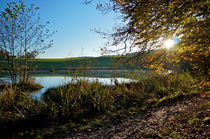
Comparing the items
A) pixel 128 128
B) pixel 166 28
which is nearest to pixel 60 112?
pixel 128 128

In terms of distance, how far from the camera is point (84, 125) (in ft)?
15.1

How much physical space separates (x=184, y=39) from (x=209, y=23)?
138 centimetres

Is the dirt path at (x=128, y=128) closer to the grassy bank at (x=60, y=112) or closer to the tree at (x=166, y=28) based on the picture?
the grassy bank at (x=60, y=112)

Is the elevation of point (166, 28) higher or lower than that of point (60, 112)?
higher

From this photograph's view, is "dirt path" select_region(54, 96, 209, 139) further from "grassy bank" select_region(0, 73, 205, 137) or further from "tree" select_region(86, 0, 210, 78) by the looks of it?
"tree" select_region(86, 0, 210, 78)

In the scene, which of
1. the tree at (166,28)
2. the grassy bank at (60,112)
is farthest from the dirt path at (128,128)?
the tree at (166,28)

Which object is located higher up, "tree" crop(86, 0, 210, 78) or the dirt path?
"tree" crop(86, 0, 210, 78)

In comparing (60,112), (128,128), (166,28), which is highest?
(166,28)

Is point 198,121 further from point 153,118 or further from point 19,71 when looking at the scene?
point 19,71

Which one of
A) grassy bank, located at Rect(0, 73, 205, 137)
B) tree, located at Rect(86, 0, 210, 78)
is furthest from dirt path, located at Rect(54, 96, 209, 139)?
tree, located at Rect(86, 0, 210, 78)

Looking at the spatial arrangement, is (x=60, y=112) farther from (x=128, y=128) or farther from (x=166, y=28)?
(x=166, y=28)

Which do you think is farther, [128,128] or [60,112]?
[60,112]

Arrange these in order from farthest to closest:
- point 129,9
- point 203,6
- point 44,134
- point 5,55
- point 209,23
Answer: point 5,55, point 129,9, point 44,134, point 209,23, point 203,6

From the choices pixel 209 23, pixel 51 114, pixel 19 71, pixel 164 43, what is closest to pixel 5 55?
pixel 19 71
